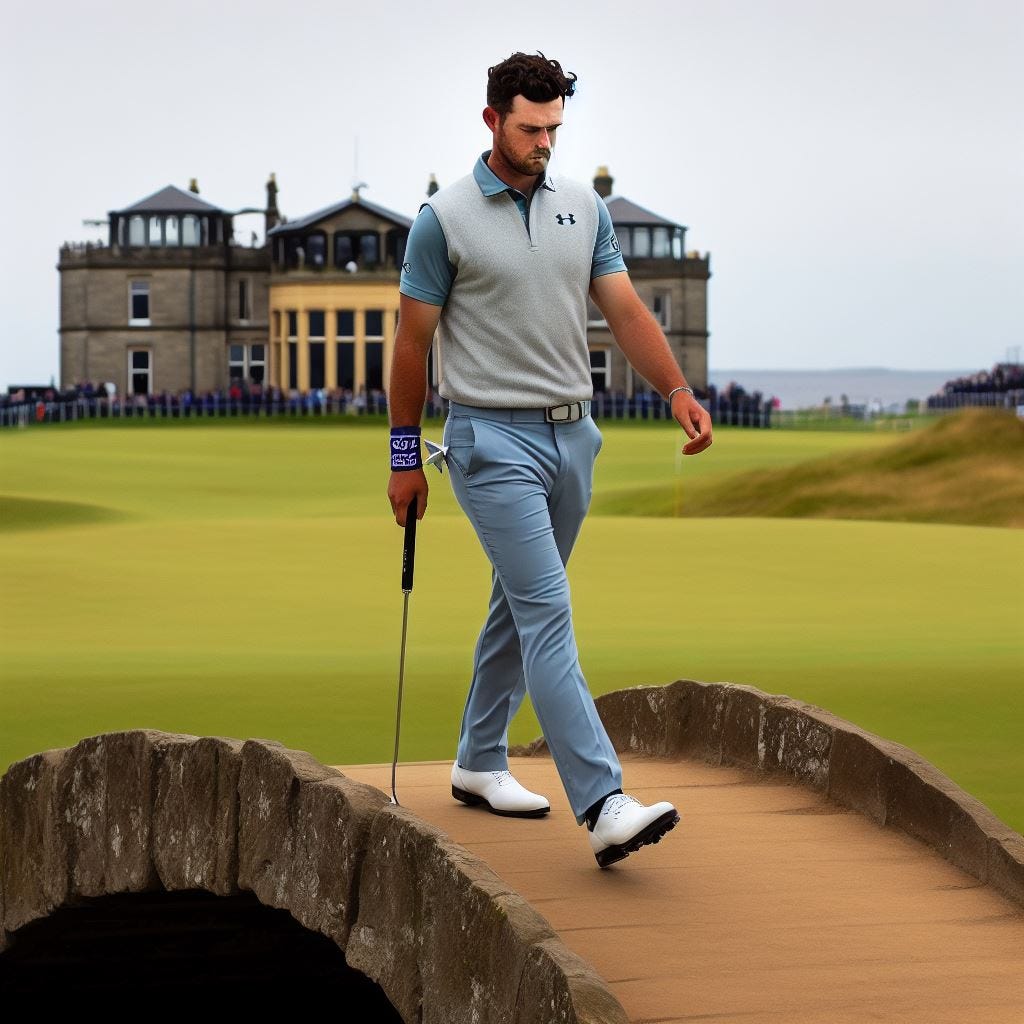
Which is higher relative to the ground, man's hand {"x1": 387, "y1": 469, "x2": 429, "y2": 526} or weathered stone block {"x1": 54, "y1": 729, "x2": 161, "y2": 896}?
man's hand {"x1": 387, "y1": 469, "x2": 429, "y2": 526}

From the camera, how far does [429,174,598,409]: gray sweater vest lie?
5922 millimetres

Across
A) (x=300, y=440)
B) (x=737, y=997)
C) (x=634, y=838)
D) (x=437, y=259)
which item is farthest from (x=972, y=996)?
(x=300, y=440)

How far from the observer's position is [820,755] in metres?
6.77

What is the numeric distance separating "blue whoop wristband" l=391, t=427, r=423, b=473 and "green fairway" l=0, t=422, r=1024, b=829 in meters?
4.19

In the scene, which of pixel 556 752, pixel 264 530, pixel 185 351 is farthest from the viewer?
pixel 185 351

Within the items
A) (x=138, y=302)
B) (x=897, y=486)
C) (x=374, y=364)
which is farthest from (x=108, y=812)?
(x=138, y=302)

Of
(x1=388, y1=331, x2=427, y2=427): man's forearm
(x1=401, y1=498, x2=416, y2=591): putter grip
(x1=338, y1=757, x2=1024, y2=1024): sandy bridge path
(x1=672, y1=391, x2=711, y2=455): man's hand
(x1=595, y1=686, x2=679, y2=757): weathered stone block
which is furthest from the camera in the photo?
(x1=595, y1=686, x2=679, y2=757): weathered stone block

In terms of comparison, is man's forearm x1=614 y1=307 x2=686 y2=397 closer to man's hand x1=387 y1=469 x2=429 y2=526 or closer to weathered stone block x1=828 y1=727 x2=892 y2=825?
man's hand x1=387 y1=469 x2=429 y2=526

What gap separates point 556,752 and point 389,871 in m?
0.71

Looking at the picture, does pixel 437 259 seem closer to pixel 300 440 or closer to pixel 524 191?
pixel 524 191

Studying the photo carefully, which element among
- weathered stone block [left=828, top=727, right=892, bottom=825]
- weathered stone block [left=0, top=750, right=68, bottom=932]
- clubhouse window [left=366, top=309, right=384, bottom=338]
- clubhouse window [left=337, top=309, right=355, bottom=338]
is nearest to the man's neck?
weathered stone block [left=828, top=727, right=892, bottom=825]

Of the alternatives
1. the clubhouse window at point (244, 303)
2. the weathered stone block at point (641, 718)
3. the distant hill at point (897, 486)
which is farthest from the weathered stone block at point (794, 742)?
the clubhouse window at point (244, 303)

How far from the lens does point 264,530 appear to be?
1054 inches

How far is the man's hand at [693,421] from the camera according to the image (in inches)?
232
